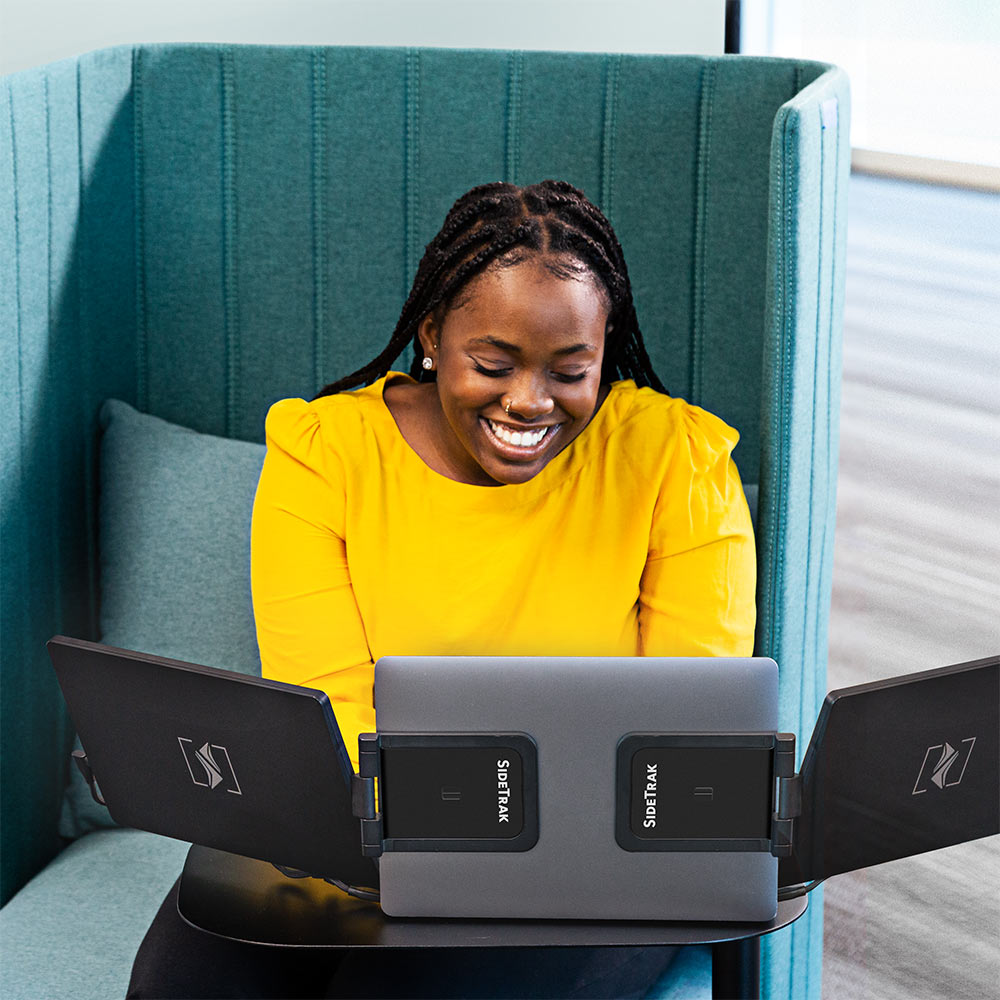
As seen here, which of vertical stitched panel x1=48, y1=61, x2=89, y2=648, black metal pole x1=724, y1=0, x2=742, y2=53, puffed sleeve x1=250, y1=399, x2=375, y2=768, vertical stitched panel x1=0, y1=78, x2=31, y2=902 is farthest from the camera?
black metal pole x1=724, y1=0, x2=742, y2=53

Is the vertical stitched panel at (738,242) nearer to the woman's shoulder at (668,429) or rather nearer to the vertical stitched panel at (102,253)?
the woman's shoulder at (668,429)

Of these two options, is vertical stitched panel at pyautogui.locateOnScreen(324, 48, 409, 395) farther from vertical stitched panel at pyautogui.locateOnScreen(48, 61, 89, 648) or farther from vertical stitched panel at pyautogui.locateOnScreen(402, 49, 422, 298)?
vertical stitched panel at pyautogui.locateOnScreen(48, 61, 89, 648)

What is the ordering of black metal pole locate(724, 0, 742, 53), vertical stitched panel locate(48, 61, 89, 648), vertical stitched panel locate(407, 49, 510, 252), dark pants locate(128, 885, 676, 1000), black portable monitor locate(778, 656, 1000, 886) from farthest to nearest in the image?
black metal pole locate(724, 0, 742, 53) < vertical stitched panel locate(407, 49, 510, 252) < vertical stitched panel locate(48, 61, 89, 648) < dark pants locate(128, 885, 676, 1000) < black portable monitor locate(778, 656, 1000, 886)

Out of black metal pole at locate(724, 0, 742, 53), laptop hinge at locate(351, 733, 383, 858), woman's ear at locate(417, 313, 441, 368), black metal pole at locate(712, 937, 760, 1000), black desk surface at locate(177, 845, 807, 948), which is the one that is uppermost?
black metal pole at locate(724, 0, 742, 53)

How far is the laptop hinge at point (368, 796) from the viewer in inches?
34.7

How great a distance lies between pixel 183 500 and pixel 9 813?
1.44ft

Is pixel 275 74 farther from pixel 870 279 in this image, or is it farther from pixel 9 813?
pixel 870 279

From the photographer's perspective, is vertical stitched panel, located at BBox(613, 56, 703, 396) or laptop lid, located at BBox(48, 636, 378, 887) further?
vertical stitched panel, located at BBox(613, 56, 703, 396)

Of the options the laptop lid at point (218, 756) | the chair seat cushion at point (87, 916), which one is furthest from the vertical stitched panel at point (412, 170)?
the laptop lid at point (218, 756)

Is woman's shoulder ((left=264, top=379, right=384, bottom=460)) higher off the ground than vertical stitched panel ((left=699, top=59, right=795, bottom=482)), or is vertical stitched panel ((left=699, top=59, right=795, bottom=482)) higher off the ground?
vertical stitched panel ((left=699, top=59, right=795, bottom=482))

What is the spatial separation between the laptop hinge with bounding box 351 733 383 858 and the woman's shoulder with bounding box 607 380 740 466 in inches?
20.8

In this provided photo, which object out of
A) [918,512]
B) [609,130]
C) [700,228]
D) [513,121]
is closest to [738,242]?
[700,228]

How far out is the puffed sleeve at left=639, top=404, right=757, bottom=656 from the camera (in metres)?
1.23

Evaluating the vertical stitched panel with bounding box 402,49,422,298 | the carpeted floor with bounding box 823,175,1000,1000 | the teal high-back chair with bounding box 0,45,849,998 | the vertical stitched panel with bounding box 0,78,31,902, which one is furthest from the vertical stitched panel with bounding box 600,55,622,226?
the carpeted floor with bounding box 823,175,1000,1000
